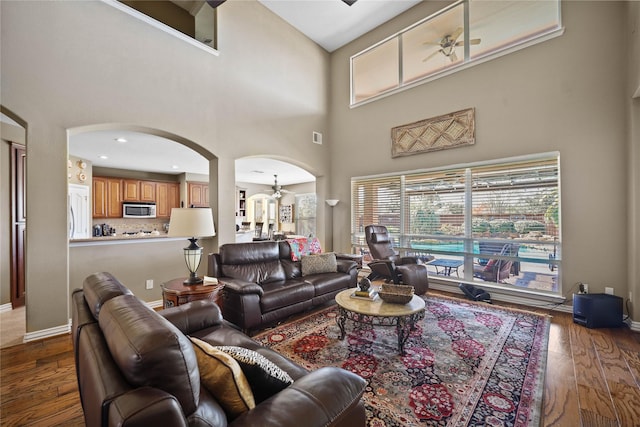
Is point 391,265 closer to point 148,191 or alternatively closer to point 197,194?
point 197,194

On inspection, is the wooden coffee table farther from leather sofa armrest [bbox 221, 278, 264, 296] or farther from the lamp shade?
the lamp shade

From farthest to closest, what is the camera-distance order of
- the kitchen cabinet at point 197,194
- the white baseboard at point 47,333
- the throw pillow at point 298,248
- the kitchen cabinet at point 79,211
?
the kitchen cabinet at point 197,194, the kitchen cabinet at point 79,211, the throw pillow at point 298,248, the white baseboard at point 47,333

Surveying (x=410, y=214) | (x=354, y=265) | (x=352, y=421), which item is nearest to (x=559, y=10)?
(x=410, y=214)

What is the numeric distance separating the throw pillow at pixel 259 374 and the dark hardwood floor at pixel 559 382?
1.46 metres

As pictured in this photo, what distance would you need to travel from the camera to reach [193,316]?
76.2 inches

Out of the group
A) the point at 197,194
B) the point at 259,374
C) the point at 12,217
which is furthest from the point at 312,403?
the point at 197,194

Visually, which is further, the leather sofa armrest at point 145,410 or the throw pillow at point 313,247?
the throw pillow at point 313,247

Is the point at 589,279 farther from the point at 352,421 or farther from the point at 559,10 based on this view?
the point at 352,421

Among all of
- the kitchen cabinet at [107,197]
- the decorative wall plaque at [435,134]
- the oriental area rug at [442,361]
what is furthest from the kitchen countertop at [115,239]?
the kitchen cabinet at [107,197]

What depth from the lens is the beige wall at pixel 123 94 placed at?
109 inches

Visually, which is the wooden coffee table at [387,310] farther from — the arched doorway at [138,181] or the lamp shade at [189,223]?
the arched doorway at [138,181]

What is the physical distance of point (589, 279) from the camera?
341cm

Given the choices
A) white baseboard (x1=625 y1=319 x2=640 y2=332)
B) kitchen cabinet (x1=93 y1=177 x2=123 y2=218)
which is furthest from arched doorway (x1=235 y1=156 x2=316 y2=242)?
white baseboard (x1=625 y1=319 x2=640 y2=332)

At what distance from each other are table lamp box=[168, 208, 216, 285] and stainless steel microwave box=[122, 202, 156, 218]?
19.7ft
